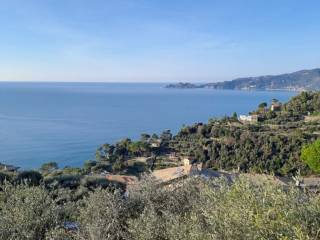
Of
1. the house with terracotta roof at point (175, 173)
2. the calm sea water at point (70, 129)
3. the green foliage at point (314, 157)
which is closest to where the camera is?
the house with terracotta roof at point (175, 173)

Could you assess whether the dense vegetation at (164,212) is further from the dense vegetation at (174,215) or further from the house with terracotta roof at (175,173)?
the house with terracotta roof at (175,173)

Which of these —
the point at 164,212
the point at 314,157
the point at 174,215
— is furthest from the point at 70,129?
the point at 164,212

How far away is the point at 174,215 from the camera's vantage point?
684 cm

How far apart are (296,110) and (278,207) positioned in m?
47.7

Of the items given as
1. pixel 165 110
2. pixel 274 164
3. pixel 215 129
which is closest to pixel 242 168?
pixel 274 164

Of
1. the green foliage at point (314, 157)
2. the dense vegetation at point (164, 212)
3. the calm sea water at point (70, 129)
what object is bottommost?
the calm sea water at point (70, 129)

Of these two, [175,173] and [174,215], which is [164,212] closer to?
[174,215]

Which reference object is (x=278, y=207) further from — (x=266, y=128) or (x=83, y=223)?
(x=266, y=128)

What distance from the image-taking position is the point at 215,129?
42562 millimetres

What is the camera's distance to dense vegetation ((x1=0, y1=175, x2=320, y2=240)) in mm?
5047

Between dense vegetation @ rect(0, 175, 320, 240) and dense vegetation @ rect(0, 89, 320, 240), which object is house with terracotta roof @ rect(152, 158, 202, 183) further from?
dense vegetation @ rect(0, 175, 320, 240)

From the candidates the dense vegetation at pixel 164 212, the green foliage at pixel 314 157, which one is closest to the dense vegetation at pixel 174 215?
the dense vegetation at pixel 164 212

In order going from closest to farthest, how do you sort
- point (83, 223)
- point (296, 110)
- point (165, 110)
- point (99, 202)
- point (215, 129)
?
point (83, 223) → point (99, 202) → point (215, 129) → point (296, 110) → point (165, 110)

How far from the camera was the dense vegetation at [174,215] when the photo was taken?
16.6 feet
